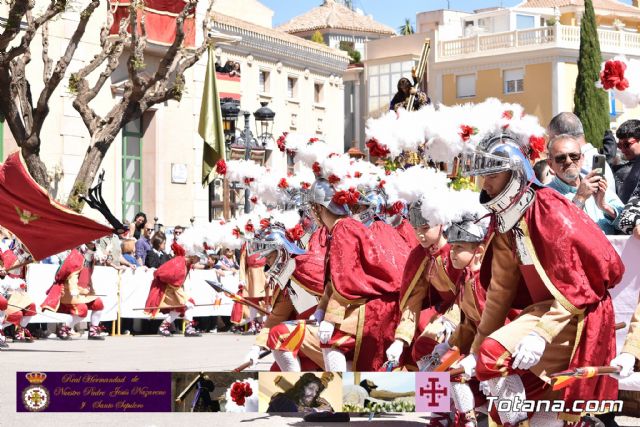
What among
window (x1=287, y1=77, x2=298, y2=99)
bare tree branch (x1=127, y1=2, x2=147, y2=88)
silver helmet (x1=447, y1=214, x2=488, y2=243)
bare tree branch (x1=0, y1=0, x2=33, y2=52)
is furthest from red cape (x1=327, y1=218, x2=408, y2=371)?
window (x1=287, y1=77, x2=298, y2=99)

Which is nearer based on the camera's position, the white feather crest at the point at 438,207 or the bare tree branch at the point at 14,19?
the white feather crest at the point at 438,207

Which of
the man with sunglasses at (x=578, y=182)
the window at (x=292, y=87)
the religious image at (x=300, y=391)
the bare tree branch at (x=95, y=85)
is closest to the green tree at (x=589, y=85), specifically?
the window at (x=292, y=87)

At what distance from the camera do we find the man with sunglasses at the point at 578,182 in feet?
27.9

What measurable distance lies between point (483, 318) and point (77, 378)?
2.29 m

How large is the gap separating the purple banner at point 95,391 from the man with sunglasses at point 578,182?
8.97 ft

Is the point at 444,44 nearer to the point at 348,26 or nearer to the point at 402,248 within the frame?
the point at 348,26

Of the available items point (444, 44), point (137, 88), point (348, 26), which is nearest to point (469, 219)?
point (137, 88)

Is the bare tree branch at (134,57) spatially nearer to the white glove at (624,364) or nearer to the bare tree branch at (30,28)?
the bare tree branch at (30,28)

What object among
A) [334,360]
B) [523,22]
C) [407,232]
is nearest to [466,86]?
[523,22]

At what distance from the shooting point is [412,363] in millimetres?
9953

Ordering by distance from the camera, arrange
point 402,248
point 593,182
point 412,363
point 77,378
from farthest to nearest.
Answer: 1. point 402,248
2. point 412,363
3. point 593,182
4. point 77,378

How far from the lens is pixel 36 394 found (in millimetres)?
8047

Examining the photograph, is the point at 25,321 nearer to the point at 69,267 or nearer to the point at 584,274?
the point at 69,267

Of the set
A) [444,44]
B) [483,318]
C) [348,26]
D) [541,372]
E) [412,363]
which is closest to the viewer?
[541,372]
